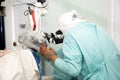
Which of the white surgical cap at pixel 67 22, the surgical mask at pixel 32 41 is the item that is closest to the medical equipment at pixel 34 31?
the surgical mask at pixel 32 41

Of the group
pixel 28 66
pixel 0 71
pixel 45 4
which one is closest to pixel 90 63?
pixel 28 66

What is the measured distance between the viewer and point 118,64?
1.65 meters

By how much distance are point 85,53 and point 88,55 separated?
28 mm

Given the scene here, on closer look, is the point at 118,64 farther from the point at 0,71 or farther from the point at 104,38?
the point at 0,71

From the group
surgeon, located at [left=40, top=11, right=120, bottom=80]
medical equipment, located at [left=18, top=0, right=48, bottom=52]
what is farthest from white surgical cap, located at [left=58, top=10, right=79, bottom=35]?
medical equipment, located at [left=18, top=0, right=48, bottom=52]

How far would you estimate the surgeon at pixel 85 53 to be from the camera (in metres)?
1.50

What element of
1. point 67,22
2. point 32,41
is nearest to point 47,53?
Answer: point 32,41

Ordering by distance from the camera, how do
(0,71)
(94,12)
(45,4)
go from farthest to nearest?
(94,12)
(45,4)
(0,71)

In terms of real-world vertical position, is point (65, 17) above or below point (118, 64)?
above

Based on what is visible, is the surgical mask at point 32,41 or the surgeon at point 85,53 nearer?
the surgeon at point 85,53

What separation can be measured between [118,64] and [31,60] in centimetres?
68

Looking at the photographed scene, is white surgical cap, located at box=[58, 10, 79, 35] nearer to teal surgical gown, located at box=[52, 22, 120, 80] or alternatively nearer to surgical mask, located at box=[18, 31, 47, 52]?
teal surgical gown, located at box=[52, 22, 120, 80]

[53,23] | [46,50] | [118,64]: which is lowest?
[118,64]

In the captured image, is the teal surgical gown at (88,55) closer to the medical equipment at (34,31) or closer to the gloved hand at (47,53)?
the gloved hand at (47,53)
